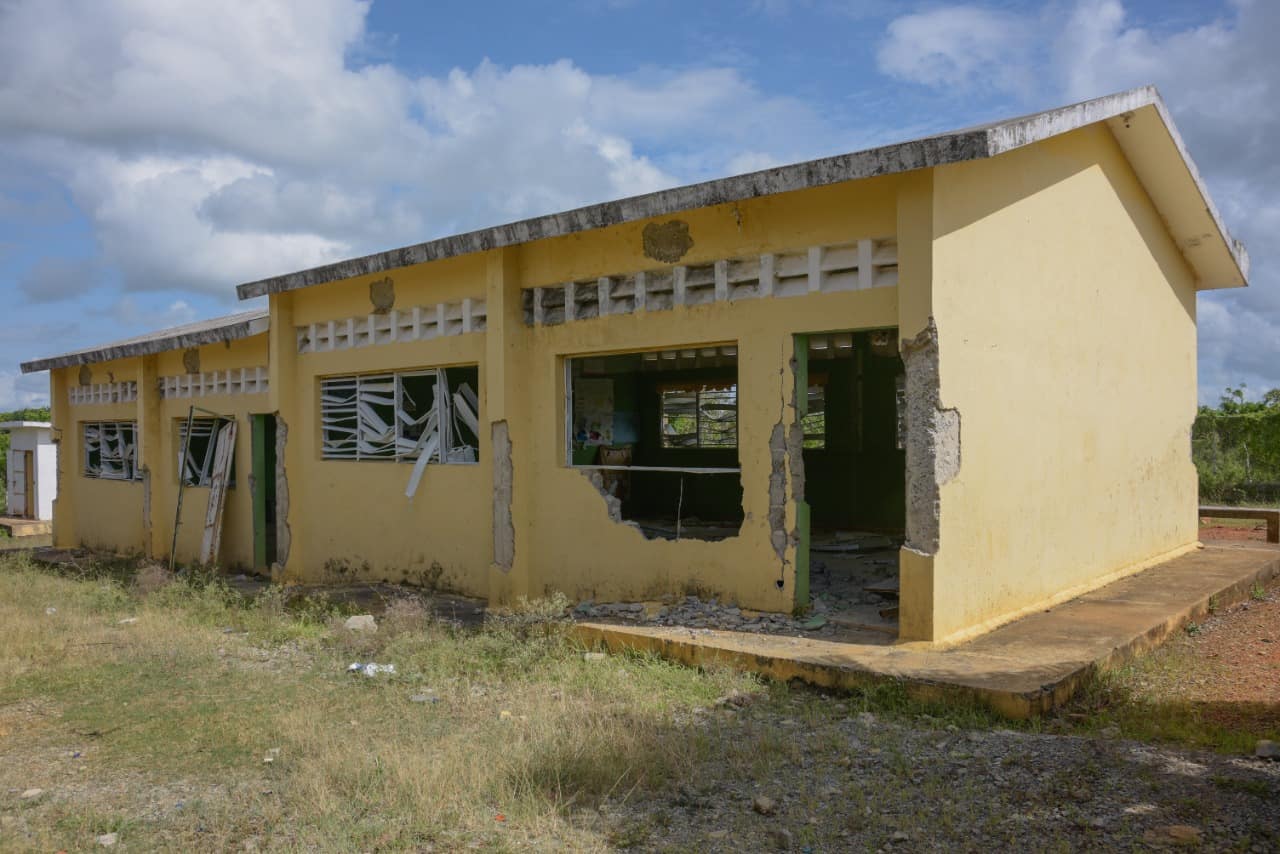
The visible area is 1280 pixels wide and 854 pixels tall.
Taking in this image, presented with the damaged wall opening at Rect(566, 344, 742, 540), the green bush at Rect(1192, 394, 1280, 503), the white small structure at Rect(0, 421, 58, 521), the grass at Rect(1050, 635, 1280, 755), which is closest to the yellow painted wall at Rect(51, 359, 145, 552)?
the white small structure at Rect(0, 421, 58, 521)

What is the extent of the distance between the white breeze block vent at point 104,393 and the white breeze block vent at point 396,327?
5520 mm

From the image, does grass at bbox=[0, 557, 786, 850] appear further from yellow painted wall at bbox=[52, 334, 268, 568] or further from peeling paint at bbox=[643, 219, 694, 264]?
yellow painted wall at bbox=[52, 334, 268, 568]

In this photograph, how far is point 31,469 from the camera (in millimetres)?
21078

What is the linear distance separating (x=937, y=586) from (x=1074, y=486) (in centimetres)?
298

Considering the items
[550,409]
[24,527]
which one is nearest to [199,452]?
[24,527]

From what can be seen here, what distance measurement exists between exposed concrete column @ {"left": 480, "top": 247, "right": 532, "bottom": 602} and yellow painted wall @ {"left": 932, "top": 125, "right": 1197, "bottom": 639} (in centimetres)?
409

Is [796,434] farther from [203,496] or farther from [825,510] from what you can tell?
[203,496]

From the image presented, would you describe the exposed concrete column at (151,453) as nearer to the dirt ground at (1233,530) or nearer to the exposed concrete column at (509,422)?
the exposed concrete column at (509,422)

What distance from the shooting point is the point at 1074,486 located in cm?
878

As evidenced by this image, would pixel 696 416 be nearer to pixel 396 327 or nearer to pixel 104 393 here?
pixel 396 327

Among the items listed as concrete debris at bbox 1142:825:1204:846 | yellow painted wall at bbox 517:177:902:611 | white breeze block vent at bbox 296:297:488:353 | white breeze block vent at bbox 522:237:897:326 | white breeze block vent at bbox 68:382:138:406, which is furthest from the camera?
white breeze block vent at bbox 68:382:138:406

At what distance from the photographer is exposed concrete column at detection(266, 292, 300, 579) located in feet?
38.2

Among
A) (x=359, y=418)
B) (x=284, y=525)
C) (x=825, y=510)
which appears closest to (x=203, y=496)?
(x=284, y=525)

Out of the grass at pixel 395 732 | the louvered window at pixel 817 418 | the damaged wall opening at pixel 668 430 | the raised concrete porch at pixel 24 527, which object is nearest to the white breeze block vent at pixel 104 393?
the raised concrete porch at pixel 24 527
